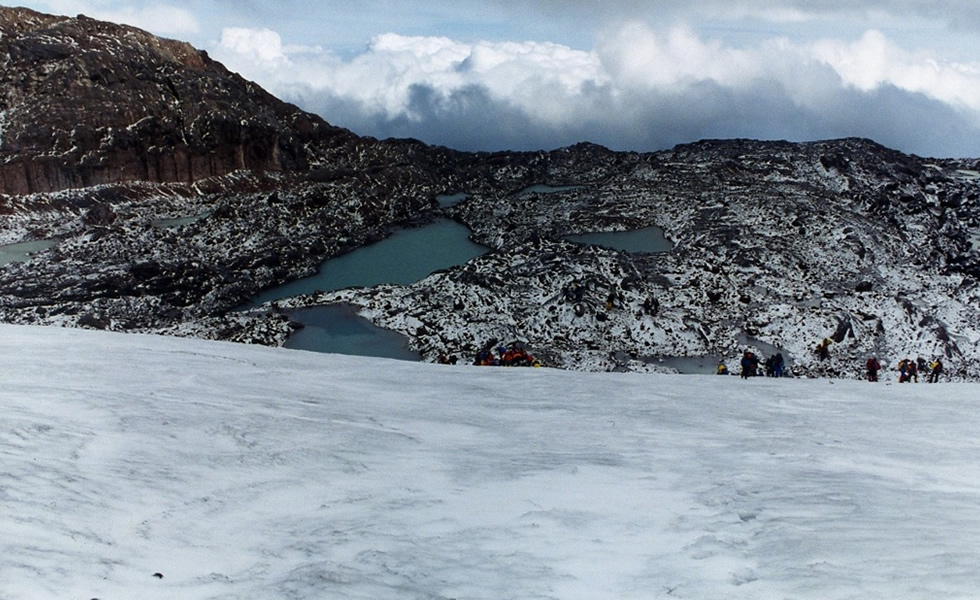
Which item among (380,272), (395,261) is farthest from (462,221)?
(380,272)

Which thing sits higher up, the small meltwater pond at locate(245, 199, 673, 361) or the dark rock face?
the dark rock face

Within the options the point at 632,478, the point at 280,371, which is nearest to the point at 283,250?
the point at 280,371

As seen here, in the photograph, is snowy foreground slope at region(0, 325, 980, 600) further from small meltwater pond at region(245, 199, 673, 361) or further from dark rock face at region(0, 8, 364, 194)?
dark rock face at region(0, 8, 364, 194)

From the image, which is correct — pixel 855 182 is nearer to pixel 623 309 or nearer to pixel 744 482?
pixel 623 309

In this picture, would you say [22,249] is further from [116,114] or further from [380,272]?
[380,272]

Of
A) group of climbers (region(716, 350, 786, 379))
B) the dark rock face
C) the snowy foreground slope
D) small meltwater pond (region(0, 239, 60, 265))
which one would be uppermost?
the dark rock face

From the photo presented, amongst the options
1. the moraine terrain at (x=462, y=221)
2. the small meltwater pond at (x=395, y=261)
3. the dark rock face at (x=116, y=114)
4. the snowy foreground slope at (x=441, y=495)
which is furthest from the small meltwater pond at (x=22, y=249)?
the snowy foreground slope at (x=441, y=495)

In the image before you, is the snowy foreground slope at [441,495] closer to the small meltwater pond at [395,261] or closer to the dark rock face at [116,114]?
the small meltwater pond at [395,261]

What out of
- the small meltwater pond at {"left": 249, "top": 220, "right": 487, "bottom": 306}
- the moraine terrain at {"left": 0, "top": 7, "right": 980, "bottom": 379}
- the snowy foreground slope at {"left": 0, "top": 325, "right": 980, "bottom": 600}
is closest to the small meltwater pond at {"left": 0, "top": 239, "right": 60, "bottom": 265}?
the moraine terrain at {"left": 0, "top": 7, "right": 980, "bottom": 379}
